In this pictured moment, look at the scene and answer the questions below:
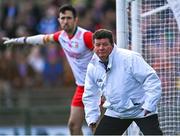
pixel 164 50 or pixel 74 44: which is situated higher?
pixel 74 44

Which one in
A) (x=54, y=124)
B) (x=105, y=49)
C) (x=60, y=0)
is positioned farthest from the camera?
(x=60, y=0)

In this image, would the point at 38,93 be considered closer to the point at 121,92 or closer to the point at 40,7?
the point at 40,7

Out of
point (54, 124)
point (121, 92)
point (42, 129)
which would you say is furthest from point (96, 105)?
point (54, 124)

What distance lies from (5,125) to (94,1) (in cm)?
446

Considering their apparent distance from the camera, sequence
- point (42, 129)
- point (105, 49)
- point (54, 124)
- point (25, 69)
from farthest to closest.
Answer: point (25, 69), point (54, 124), point (42, 129), point (105, 49)

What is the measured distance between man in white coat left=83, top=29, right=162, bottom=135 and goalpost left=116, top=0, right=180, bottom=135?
92.7 inches

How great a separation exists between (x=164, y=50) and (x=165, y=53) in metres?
0.06

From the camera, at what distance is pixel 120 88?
10.5m

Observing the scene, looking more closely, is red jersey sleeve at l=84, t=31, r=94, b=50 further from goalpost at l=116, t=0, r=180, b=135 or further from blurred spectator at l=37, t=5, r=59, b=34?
blurred spectator at l=37, t=5, r=59, b=34

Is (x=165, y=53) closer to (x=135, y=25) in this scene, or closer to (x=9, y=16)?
(x=135, y=25)

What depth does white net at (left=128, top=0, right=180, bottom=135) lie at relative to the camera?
1308 cm

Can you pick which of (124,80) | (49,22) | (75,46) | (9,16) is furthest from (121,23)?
(9,16)

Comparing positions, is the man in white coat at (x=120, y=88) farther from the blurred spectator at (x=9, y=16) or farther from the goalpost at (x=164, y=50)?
the blurred spectator at (x=9, y=16)

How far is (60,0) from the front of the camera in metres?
22.1
